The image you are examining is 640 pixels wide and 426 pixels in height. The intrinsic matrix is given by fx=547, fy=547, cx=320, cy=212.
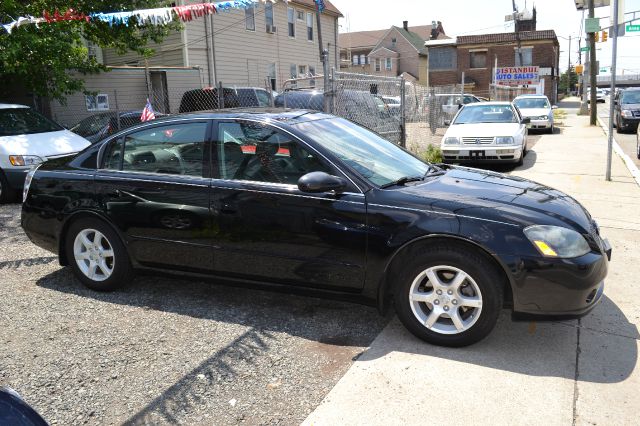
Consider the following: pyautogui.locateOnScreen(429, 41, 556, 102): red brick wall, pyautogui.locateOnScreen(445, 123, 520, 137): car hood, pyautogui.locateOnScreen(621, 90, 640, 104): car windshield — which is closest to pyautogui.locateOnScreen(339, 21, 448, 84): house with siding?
pyautogui.locateOnScreen(429, 41, 556, 102): red brick wall

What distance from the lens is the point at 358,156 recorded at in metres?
4.30

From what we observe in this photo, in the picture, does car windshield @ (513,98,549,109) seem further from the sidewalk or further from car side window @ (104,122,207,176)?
car side window @ (104,122,207,176)

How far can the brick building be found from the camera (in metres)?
47.8

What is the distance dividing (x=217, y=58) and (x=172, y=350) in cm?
2098

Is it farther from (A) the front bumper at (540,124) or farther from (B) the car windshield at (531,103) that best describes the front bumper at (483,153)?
(B) the car windshield at (531,103)

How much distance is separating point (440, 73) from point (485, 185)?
50.3m

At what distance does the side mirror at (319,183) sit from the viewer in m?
3.79

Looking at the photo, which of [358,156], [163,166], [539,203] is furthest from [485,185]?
[163,166]

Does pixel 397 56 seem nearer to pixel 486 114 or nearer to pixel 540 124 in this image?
pixel 540 124

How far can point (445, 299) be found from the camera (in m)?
3.65

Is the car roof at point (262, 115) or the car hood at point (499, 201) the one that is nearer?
the car hood at point (499, 201)

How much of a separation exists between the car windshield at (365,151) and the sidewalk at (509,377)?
1.17m

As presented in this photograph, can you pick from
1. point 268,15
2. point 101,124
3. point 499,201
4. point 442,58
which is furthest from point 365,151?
point 442,58

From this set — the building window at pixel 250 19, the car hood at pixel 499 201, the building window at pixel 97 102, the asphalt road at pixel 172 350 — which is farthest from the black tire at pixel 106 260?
the building window at pixel 250 19
